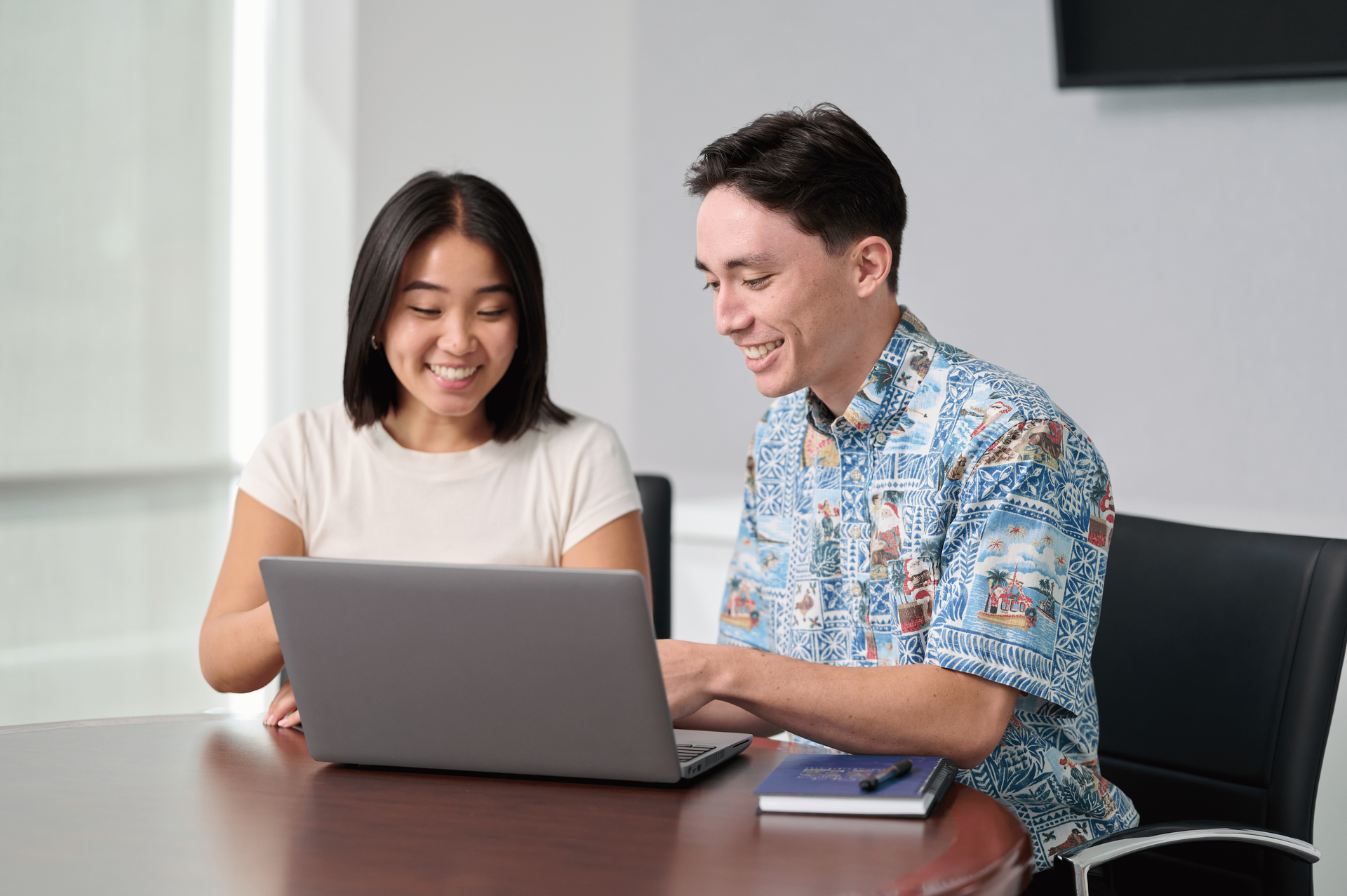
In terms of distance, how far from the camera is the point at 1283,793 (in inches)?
53.4

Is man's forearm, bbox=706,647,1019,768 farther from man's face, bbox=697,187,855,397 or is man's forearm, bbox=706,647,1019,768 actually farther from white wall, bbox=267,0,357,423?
white wall, bbox=267,0,357,423

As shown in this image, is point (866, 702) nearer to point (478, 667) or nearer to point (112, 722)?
point (478, 667)

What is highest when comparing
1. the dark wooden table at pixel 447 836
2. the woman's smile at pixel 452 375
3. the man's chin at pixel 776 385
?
the woman's smile at pixel 452 375

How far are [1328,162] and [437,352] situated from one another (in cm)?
180

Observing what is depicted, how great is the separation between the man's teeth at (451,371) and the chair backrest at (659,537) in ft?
1.18

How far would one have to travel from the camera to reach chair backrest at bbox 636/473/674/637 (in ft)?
6.61

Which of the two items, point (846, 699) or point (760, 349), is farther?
point (760, 349)

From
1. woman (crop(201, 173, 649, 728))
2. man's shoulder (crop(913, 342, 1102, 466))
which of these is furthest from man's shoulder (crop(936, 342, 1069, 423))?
woman (crop(201, 173, 649, 728))

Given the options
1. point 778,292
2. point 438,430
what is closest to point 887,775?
point 778,292

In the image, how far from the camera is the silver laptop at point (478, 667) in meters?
1.04

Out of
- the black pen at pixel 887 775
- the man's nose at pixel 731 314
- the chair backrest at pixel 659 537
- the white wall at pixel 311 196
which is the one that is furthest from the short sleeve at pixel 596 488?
the white wall at pixel 311 196

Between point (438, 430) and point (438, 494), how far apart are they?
11 centimetres

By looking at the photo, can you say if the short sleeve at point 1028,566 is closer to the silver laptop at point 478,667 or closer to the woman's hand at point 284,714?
the silver laptop at point 478,667

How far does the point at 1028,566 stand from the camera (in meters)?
1.24
